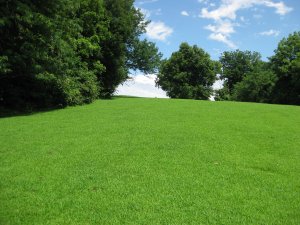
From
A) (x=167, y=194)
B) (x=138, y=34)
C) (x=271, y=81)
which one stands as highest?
(x=138, y=34)

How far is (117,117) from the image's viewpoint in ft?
56.2

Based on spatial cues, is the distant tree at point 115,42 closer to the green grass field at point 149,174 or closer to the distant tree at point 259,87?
the green grass field at point 149,174

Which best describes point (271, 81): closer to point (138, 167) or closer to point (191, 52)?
point (191, 52)

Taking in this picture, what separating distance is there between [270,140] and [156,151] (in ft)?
14.6

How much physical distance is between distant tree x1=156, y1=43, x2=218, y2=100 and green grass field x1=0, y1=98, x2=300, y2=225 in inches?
2037

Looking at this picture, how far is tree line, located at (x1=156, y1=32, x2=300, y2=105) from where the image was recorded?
54406 mm

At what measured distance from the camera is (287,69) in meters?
54.0

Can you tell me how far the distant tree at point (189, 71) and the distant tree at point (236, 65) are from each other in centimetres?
1652

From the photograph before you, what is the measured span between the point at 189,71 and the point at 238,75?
69.7 ft

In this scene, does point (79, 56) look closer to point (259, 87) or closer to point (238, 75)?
point (259, 87)

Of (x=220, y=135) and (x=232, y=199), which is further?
(x=220, y=135)

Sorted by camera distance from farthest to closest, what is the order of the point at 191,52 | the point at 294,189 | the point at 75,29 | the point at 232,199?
the point at 191,52 < the point at 75,29 < the point at 294,189 < the point at 232,199

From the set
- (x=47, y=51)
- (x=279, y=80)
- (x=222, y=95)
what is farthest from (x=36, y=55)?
(x=222, y=95)

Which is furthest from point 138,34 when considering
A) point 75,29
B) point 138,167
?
point 138,167
